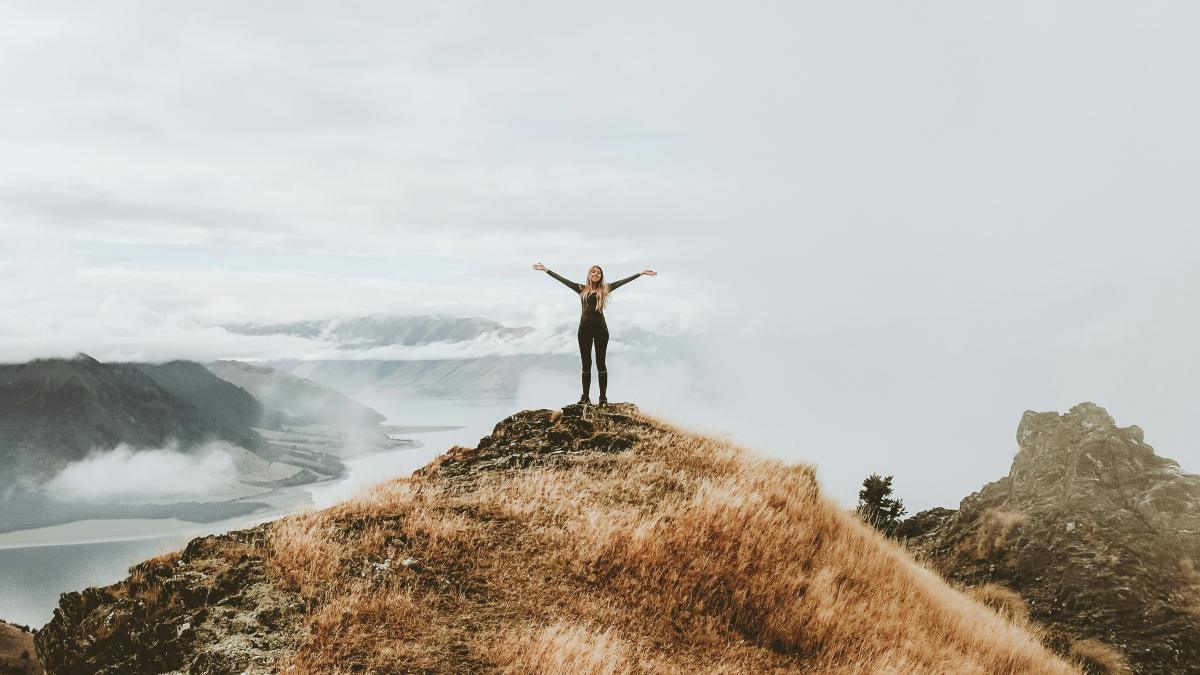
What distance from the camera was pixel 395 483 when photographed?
1344cm

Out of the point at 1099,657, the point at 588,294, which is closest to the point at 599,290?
the point at 588,294

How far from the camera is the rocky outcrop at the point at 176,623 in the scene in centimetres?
784

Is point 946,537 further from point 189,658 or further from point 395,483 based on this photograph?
point 189,658

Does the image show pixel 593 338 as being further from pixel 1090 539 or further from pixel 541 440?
pixel 1090 539

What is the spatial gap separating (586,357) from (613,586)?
6.91 meters

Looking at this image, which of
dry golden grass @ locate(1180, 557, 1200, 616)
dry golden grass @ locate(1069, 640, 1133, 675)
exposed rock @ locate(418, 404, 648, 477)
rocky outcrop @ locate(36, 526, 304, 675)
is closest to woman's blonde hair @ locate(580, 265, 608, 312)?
exposed rock @ locate(418, 404, 648, 477)

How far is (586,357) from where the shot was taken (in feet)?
51.4

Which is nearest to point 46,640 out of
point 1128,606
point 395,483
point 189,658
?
point 189,658

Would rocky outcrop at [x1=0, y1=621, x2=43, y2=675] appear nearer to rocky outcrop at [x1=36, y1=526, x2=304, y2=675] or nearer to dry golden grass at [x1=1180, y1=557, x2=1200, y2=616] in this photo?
rocky outcrop at [x1=36, y1=526, x2=304, y2=675]

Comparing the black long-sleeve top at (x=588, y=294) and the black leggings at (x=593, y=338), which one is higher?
the black long-sleeve top at (x=588, y=294)

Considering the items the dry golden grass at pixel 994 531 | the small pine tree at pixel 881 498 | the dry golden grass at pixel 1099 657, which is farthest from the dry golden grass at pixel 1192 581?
the small pine tree at pixel 881 498

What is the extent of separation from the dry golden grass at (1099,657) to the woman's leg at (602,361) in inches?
467

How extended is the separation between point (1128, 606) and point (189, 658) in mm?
20059

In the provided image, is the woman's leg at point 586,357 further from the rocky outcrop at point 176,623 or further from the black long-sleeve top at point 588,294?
the rocky outcrop at point 176,623
